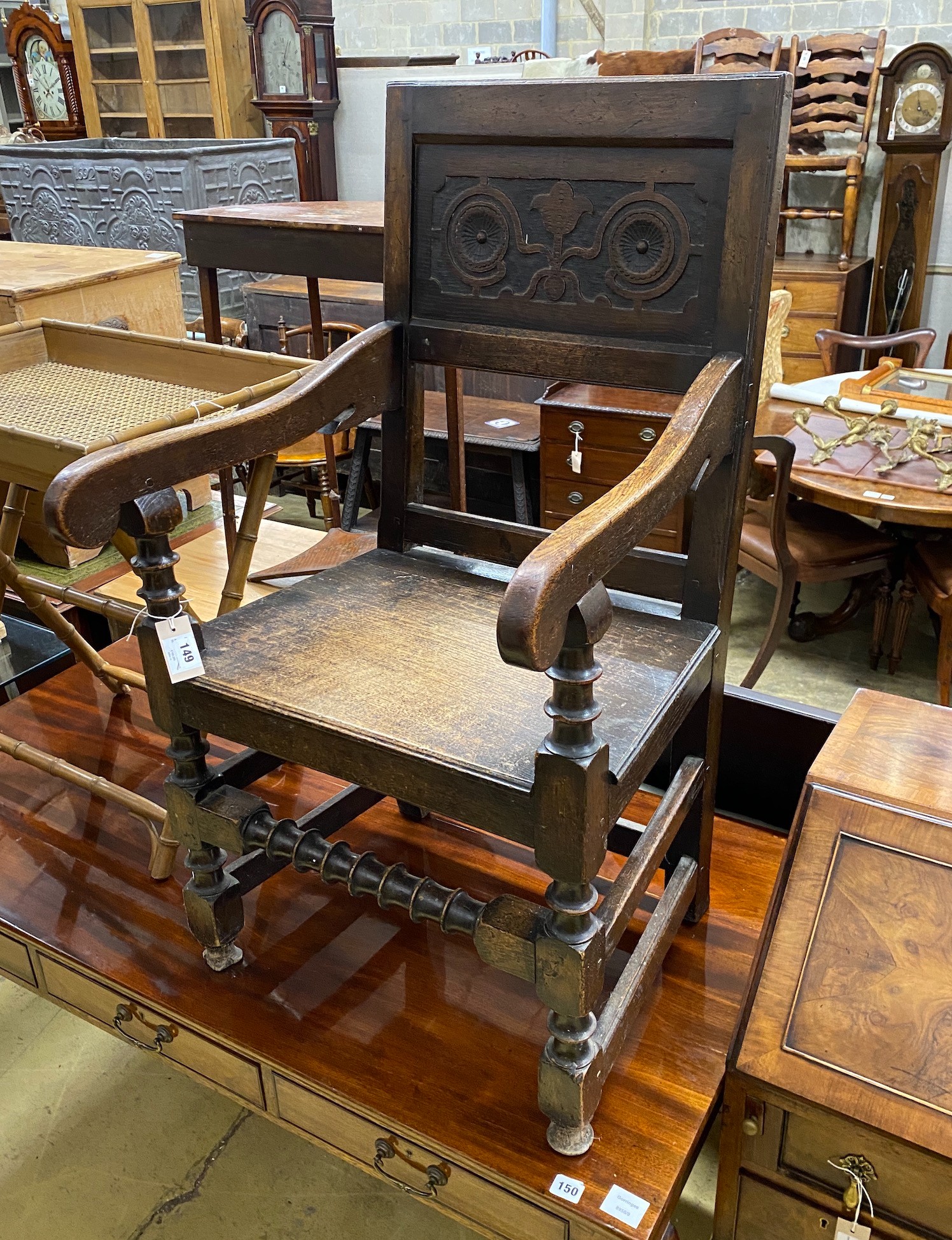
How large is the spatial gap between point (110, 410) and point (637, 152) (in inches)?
34.7

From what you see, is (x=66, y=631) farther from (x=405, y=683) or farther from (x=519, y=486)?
(x=519, y=486)

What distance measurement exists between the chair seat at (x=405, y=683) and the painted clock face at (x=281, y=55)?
582cm

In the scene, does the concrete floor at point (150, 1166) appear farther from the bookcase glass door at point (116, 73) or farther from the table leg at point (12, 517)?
the bookcase glass door at point (116, 73)

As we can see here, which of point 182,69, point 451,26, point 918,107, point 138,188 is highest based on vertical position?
point 451,26

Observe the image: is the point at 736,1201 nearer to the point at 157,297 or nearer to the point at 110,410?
the point at 110,410

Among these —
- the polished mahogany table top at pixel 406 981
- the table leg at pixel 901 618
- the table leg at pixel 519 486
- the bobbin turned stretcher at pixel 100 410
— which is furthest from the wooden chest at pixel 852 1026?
the table leg at pixel 519 486

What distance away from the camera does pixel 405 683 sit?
108 cm

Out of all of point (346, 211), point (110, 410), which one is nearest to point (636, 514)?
point (110, 410)

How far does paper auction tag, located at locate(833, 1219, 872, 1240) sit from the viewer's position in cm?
102

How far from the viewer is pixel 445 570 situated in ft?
4.46

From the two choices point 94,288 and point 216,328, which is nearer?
point 216,328

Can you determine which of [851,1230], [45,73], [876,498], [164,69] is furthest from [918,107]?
[45,73]

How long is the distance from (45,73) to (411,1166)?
8438 millimetres

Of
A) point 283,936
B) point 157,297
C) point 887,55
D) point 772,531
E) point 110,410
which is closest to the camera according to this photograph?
point 283,936
